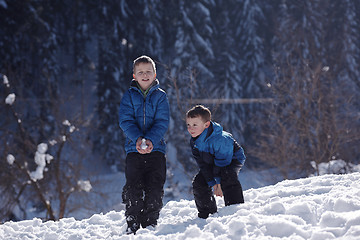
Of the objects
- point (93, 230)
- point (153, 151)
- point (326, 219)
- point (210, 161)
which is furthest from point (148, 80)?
point (326, 219)

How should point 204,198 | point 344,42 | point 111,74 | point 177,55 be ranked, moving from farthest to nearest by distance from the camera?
point 344,42, point 111,74, point 177,55, point 204,198

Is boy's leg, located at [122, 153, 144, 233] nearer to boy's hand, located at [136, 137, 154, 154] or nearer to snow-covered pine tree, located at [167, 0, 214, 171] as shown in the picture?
boy's hand, located at [136, 137, 154, 154]

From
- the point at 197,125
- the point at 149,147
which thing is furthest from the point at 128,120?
the point at 197,125

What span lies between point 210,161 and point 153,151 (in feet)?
2.01

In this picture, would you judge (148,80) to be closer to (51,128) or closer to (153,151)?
(153,151)

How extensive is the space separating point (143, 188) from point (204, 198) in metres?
0.66

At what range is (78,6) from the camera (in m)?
24.9

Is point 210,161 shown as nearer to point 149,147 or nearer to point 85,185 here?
point 149,147

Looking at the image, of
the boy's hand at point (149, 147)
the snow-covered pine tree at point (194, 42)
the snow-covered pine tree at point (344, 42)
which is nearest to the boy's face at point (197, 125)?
the boy's hand at point (149, 147)

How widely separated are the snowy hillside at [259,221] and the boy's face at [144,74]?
1483 millimetres

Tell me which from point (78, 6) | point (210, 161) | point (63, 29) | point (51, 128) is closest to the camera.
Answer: point (210, 161)

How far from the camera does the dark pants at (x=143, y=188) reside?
3854 mm

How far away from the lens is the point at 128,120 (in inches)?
155

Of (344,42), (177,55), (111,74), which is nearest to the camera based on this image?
(177,55)
